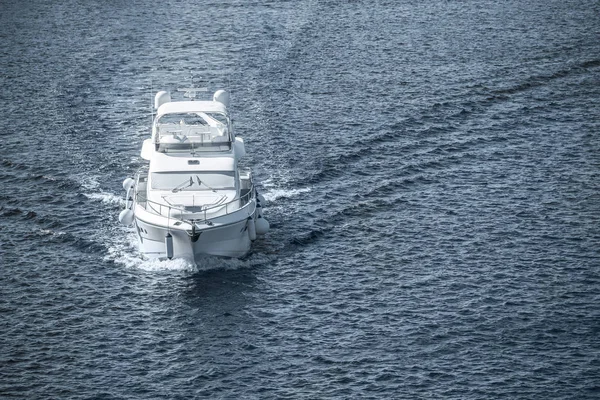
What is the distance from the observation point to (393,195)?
113438 millimetres

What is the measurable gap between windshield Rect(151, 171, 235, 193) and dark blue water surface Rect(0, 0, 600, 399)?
6149 mm

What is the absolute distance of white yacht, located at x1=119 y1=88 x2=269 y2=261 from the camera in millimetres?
98375

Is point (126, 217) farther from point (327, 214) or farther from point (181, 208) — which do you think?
point (327, 214)

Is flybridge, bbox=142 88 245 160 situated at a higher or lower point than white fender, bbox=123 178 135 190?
higher

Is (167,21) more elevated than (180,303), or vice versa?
(167,21)

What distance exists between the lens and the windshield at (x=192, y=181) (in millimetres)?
103125

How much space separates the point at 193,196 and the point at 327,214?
13907 millimetres

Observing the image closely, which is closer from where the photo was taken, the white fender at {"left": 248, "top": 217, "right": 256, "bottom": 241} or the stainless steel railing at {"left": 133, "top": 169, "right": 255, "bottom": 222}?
the stainless steel railing at {"left": 133, "top": 169, "right": 255, "bottom": 222}

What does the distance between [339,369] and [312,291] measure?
40.9ft

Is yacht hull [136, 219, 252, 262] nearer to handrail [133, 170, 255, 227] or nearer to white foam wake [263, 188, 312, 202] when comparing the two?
handrail [133, 170, 255, 227]

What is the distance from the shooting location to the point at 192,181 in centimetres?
10319

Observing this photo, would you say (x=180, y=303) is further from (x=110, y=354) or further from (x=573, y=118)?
(x=573, y=118)

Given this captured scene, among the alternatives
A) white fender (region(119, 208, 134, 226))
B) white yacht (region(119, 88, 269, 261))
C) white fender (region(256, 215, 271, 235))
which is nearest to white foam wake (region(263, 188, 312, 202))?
white yacht (region(119, 88, 269, 261))

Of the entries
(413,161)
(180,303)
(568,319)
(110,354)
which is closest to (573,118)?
(413,161)
